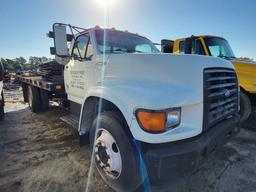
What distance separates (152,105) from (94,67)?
1.57 metres

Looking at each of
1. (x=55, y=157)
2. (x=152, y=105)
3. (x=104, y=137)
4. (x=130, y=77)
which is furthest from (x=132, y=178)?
(x=55, y=157)

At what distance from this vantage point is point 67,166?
2.98 m

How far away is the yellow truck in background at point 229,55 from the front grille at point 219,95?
74.0 inches

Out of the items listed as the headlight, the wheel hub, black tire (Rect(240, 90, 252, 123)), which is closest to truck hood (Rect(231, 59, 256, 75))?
black tire (Rect(240, 90, 252, 123))

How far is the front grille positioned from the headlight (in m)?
0.44

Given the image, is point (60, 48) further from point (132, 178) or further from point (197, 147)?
point (197, 147)

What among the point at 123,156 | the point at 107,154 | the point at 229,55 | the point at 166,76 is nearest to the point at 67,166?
the point at 107,154

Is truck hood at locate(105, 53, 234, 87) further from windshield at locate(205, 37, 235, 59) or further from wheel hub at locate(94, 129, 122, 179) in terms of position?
windshield at locate(205, 37, 235, 59)

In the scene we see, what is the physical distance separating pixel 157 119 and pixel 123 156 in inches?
23.6

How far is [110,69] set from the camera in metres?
2.62

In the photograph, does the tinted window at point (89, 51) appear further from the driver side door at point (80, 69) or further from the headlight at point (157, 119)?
the headlight at point (157, 119)

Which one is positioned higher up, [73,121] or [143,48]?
[143,48]

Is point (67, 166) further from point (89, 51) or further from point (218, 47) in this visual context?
point (218, 47)

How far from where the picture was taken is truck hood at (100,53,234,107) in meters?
1.91
